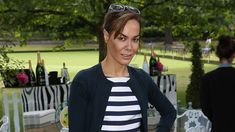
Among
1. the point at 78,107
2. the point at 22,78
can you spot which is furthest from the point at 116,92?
the point at 22,78

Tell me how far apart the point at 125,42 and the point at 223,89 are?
1.86m

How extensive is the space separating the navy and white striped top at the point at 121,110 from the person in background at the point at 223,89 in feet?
5.74

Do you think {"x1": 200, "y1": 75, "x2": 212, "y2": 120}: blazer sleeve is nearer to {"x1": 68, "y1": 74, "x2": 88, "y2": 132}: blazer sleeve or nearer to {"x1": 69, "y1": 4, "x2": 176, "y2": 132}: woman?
{"x1": 69, "y1": 4, "x2": 176, "y2": 132}: woman

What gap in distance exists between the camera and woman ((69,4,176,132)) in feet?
6.10

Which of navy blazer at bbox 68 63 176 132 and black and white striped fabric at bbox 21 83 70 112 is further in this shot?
black and white striped fabric at bbox 21 83 70 112

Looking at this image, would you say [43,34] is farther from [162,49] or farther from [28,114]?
[162,49]

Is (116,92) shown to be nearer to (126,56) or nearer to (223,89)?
(126,56)

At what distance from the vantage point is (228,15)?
32.1 feet

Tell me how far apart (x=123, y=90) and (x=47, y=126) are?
6460 millimetres

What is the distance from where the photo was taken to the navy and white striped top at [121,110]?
6.20ft

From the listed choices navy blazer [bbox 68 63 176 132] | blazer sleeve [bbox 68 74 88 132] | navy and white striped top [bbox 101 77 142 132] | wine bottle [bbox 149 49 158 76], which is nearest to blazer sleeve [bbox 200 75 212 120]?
navy blazer [bbox 68 63 176 132]

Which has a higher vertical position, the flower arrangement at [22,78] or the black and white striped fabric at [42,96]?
the flower arrangement at [22,78]

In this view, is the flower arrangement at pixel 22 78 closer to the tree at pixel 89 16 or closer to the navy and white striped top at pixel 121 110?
the tree at pixel 89 16

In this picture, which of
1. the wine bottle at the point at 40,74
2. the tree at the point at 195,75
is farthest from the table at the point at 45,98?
the tree at the point at 195,75
